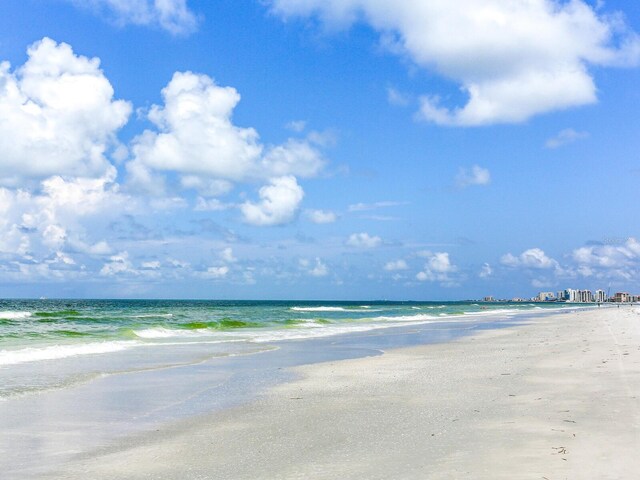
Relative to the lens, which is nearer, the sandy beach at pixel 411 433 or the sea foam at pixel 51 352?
the sandy beach at pixel 411 433

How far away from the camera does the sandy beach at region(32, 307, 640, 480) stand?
6.88m

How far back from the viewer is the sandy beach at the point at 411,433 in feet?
22.6

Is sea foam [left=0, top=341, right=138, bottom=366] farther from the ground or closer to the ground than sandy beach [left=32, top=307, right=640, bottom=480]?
closer to the ground

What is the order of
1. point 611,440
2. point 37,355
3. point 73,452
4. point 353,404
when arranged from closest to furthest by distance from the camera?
point 611,440
point 73,452
point 353,404
point 37,355

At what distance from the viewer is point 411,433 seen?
8.71 m

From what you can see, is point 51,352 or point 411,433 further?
point 51,352

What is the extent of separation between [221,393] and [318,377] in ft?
11.1

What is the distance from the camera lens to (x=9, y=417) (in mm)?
10555

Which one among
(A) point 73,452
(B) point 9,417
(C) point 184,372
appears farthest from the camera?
(C) point 184,372

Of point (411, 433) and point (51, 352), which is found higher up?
point (411, 433)

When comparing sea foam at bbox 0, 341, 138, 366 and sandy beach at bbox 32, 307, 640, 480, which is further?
sea foam at bbox 0, 341, 138, 366

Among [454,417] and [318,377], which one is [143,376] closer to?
[318,377]

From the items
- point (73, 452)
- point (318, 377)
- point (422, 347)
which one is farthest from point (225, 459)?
point (422, 347)

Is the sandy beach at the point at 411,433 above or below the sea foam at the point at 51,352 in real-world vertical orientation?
above
